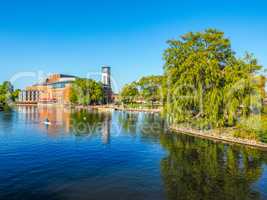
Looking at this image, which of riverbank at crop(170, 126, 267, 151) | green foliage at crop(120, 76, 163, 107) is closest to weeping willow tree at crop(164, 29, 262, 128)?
riverbank at crop(170, 126, 267, 151)

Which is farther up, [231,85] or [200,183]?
[231,85]

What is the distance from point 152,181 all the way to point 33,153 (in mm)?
15730

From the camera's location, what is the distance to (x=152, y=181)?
2083cm

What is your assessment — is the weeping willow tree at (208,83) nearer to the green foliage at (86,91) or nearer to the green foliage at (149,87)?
the green foliage at (149,87)

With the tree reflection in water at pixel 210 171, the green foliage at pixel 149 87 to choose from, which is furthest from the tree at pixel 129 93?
the tree reflection in water at pixel 210 171

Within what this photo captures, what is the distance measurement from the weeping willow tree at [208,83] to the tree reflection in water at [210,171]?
904 centimetres

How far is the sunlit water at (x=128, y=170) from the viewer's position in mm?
18438

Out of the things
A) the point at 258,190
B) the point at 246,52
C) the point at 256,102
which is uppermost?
the point at 246,52

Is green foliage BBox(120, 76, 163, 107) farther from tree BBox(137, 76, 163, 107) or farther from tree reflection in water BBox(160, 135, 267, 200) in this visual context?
tree reflection in water BBox(160, 135, 267, 200)

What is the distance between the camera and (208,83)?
146 ft

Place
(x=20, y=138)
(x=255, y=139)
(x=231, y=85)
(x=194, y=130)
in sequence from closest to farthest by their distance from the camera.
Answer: (x=255, y=139), (x=20, y=138), (x=231, y=85), (x=194, y=130)

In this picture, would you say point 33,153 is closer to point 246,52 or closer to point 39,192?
point 39,192

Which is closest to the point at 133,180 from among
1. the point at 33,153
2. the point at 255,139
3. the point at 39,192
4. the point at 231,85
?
the point at 39,192

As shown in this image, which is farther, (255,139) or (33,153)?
(255,139)
